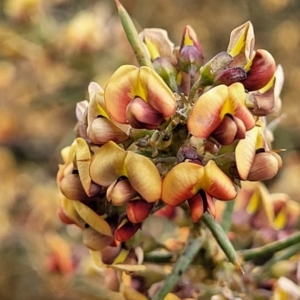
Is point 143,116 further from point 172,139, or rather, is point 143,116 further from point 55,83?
point 55,83

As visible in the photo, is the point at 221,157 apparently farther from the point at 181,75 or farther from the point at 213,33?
the point at 213,33

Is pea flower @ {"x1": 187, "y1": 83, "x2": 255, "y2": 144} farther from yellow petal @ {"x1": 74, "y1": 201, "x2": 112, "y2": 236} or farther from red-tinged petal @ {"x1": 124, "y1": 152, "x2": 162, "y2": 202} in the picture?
yellow petal @ {"x1": 74, "y1": 201, "x2": 112, "y2": 236}

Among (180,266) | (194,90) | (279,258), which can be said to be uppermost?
(194,90)

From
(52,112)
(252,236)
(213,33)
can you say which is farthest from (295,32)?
(252,236)

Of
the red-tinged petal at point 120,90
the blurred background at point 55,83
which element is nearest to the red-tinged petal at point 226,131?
the red-tinged petal at point 120,90

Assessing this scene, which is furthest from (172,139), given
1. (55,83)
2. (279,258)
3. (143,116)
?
(55,83)

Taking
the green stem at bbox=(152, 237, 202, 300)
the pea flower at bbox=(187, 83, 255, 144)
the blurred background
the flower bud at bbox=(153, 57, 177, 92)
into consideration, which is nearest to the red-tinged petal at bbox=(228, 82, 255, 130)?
the pea flower at bbox=(187, 83, 255, 144)

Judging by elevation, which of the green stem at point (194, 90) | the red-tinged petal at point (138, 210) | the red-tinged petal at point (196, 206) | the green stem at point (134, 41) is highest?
the green stem at point (134, 41)

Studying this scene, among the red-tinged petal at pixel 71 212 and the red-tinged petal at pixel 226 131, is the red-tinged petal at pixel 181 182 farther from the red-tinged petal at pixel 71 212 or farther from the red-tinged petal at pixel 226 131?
the red-tinged petal at pixel 71 212
